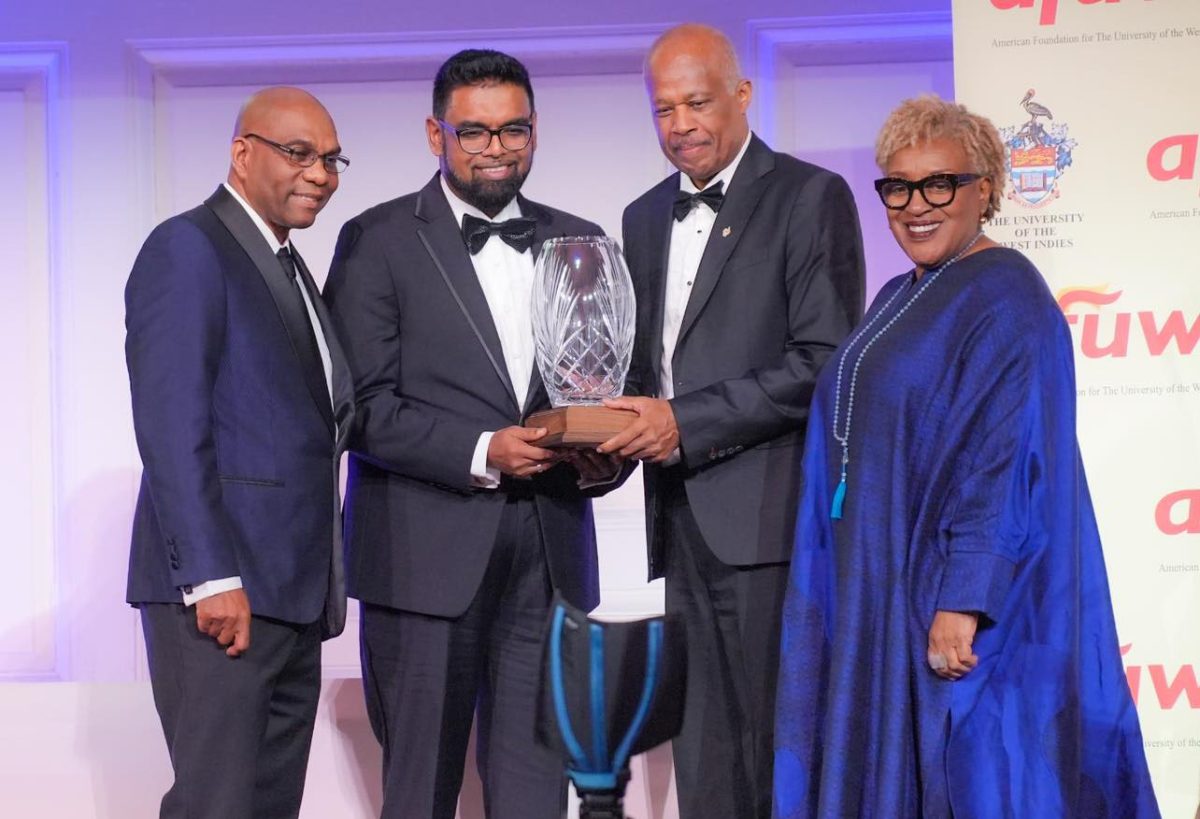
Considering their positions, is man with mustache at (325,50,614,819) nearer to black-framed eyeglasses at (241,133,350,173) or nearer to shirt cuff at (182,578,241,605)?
black-framed eyeglasses at (241,133,350,173)

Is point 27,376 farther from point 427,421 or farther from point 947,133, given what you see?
point 947,133

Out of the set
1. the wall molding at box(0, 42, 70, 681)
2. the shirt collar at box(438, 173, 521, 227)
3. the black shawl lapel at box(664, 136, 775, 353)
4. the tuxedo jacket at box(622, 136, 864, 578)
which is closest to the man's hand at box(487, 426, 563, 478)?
the tuxedo jacket at box(622, 136, 864, 578)

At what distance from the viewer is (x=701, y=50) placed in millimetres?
3127

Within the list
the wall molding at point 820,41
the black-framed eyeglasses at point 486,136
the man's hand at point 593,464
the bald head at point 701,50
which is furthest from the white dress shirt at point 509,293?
the wall molding at point 820,41

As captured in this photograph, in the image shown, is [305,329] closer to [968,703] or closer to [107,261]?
[968,703]

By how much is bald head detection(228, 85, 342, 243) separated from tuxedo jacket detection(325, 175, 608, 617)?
20 centimetres

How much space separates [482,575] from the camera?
301 centimetres

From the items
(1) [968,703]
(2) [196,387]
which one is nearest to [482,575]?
(2) [196,387]

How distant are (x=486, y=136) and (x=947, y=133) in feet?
3.19

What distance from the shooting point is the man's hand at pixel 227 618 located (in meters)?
2.70

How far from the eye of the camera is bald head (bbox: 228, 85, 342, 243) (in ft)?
9.81

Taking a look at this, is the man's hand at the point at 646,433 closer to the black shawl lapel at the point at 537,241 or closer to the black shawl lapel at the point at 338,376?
the black shawl lapel at the point at 537,241

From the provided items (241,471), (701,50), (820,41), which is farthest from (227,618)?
(820,41)

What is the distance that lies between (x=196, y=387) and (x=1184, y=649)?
252 cm
